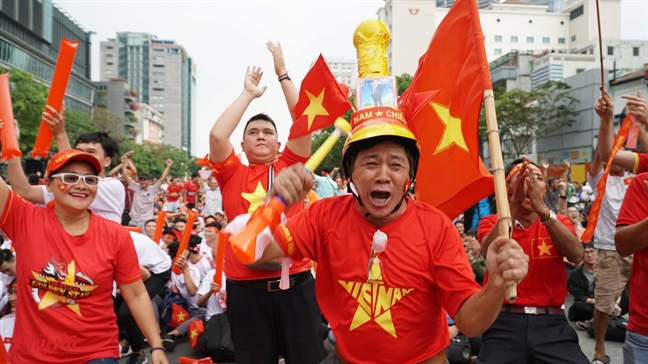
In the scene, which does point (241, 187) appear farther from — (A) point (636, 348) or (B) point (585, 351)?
(B) point (585, 351)

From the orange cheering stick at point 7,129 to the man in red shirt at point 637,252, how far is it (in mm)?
3929

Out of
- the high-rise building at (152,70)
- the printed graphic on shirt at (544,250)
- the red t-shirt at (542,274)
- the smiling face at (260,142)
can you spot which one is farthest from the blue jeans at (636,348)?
the high-rise building at (152,70)

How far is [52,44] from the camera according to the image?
70688 mm

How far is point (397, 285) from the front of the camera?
2684 mm

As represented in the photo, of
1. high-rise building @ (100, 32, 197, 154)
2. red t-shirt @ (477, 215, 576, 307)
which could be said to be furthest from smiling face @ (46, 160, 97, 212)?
high-rise building @ (100, 32, 197, 154)

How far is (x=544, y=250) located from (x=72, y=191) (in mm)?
2985

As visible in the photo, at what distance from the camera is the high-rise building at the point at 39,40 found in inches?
2133

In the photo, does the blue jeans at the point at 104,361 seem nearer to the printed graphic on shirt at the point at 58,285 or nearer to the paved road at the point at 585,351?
the printed graphic on shirt at the point at 58,285

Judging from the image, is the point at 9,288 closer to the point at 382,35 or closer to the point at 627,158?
the point at 382,35

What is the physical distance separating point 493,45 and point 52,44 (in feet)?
210

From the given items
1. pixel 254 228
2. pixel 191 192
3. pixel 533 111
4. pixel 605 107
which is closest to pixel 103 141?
pixel 254 228

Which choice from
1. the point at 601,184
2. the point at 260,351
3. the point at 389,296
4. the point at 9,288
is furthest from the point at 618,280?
the point at 9,288

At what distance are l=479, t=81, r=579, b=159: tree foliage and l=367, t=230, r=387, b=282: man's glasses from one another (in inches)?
1713

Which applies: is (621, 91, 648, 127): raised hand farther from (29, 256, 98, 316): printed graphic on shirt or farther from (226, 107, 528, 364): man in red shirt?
(29, 256, 98, 316): printed graphic on shirt
